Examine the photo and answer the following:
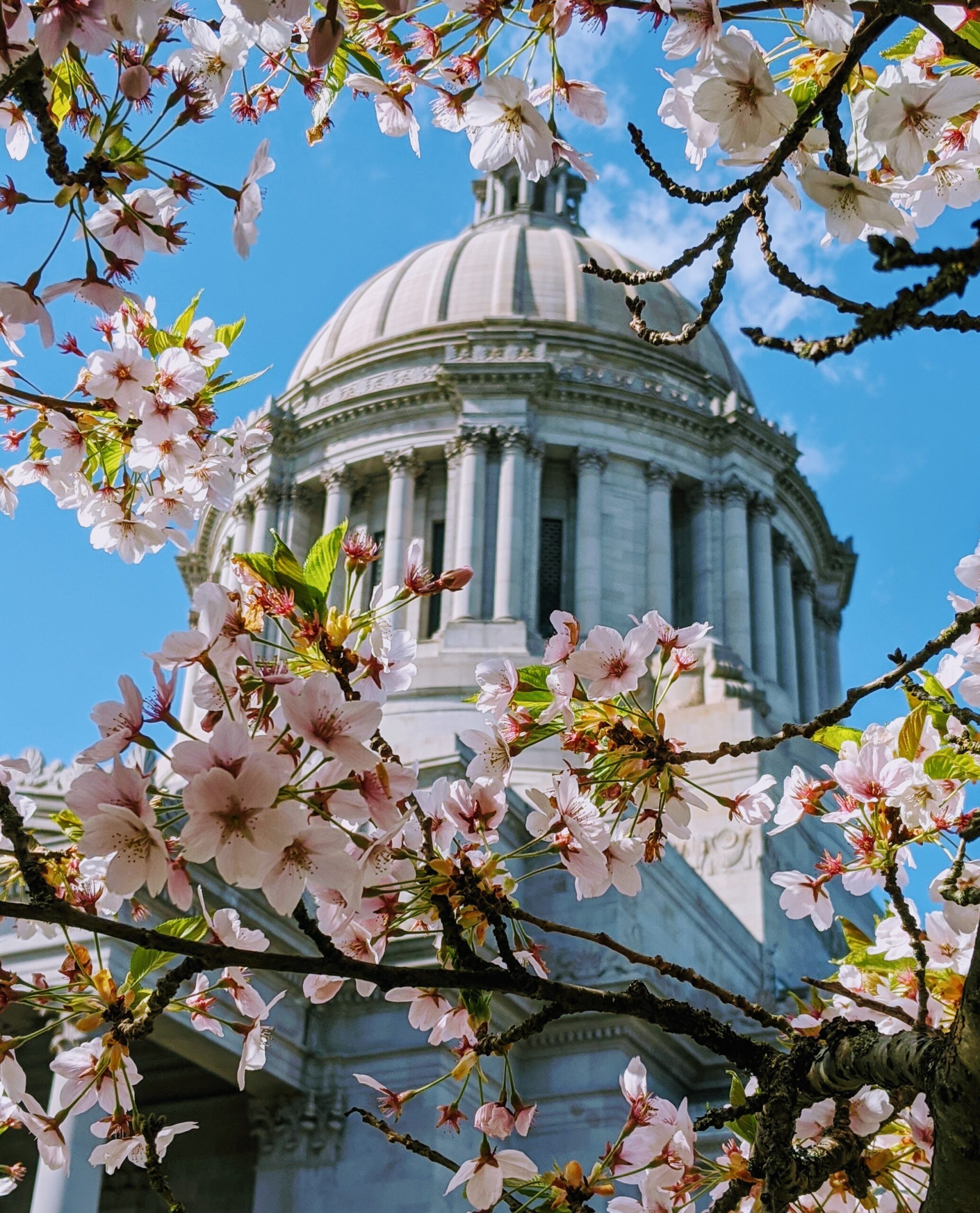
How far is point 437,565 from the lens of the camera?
41938 mm

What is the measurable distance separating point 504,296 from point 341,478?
26.5ft

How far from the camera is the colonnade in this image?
3909 centimetres

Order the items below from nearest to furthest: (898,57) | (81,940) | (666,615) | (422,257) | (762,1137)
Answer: (762,1137) → (898,57) → (81,940) → (666,615) → (422,257)

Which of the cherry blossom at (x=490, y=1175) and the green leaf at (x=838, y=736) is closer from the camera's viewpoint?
the cherry blossom at (x=490, y=1175)

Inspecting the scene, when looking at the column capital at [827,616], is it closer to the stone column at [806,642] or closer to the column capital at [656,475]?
the stone column at [806,642]

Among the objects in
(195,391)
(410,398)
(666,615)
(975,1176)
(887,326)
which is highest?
(410,398)

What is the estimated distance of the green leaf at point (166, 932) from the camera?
4.14 metres

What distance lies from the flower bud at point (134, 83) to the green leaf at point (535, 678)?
2.21 meters

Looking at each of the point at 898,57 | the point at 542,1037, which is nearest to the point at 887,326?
the point at 898,57

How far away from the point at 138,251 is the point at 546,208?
164 ft

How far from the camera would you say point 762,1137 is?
13.9 feet

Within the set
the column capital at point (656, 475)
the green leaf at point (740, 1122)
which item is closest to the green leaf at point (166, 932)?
the green leaf at point (740, 1122)

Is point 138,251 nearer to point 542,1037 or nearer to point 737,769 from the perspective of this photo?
point 542,1037

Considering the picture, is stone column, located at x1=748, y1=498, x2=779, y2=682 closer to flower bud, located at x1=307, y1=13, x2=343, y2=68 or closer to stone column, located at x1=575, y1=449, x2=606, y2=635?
stone column, located at x1=575, y1=449, x2=606, y2=635
